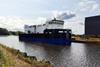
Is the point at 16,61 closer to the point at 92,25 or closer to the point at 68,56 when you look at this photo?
the point at 68,56

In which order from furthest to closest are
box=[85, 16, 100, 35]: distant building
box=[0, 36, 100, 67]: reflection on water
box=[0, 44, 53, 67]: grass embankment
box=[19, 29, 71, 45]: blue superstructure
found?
box=[85, 16, 100, 35]: distant building → box=[19, 29, 71, 45]: blue superstructure → box=[0, 36, 100, 67]: reflection on water → box=[0, 44, 53, 67]: grass embankment

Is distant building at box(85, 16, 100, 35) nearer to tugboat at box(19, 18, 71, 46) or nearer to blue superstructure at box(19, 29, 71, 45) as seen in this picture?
tugboat at box(19, 18, 71, 46)

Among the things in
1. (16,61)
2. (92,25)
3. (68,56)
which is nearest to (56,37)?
(68,56)

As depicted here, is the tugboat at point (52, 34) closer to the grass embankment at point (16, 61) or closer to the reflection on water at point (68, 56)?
the reflection on water at point (68, 56)

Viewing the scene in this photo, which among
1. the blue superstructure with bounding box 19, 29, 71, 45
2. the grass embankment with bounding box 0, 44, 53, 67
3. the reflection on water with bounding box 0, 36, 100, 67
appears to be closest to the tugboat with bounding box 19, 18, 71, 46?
the blue superstructure with bounding box 19, 29, 71, 45

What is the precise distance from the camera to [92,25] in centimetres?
12038

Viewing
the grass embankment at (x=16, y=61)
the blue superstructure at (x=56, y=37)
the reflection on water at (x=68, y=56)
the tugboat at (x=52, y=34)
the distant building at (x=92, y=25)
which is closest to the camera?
the grass embankment at (x=16, y=61)

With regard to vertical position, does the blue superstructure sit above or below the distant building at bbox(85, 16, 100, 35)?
below

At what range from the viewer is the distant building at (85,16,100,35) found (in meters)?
117

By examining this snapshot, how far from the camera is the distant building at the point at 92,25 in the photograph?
117m

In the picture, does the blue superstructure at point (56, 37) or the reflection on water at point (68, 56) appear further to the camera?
the blue superstructure at point (56, 37)

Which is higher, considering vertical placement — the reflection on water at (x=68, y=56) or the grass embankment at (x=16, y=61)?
the grass embankment at (x=16, y=61)

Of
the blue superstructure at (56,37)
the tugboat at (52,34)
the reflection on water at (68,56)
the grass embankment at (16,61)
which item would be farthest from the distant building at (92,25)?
the grass embankment at (16,61)

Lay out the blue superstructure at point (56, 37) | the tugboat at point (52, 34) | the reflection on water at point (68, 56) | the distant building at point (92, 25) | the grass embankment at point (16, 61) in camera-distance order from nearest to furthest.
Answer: the grass embankment at point (16, 61), the reflection on water at point (68, 56), the blue superstructure at point (56, 37), the tugboat at point (52, 34), the distant building at point (92, 25)
